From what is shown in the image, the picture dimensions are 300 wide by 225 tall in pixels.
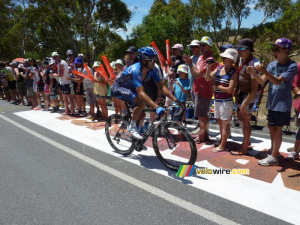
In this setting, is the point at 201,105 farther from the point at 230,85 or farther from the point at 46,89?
the point at 46,89

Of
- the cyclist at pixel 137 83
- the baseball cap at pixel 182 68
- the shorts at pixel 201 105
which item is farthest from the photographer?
the baseball cap at pixel 182 68

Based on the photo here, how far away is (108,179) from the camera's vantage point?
3.50 m

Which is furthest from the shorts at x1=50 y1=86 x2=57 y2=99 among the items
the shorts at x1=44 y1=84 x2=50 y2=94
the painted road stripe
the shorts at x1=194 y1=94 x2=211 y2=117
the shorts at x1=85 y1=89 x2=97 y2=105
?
the shorts at x1=194 y1=94 x2=211 y2=117

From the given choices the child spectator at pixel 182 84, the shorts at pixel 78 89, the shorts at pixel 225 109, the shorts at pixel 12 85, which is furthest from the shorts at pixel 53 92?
the shorts at pixel 225 109

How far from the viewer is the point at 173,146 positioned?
3.77m

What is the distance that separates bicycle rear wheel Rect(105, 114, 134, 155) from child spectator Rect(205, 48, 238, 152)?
1.64m

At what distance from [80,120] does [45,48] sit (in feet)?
89.7

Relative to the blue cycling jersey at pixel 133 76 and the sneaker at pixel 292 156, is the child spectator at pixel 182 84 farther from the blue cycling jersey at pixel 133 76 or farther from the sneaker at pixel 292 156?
the sneaker at pixel 292 156

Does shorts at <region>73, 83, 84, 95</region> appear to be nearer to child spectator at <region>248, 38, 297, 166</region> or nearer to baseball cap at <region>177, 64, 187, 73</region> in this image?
baseball cap at <region>177, 64, 187, 73</region>

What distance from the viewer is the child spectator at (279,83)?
134 inches

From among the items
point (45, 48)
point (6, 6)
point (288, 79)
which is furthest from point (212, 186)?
point (6, 6)

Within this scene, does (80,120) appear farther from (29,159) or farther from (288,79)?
(288,79)

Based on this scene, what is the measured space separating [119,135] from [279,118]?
9.03ft

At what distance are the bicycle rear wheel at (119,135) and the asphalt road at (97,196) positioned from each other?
32 cm
